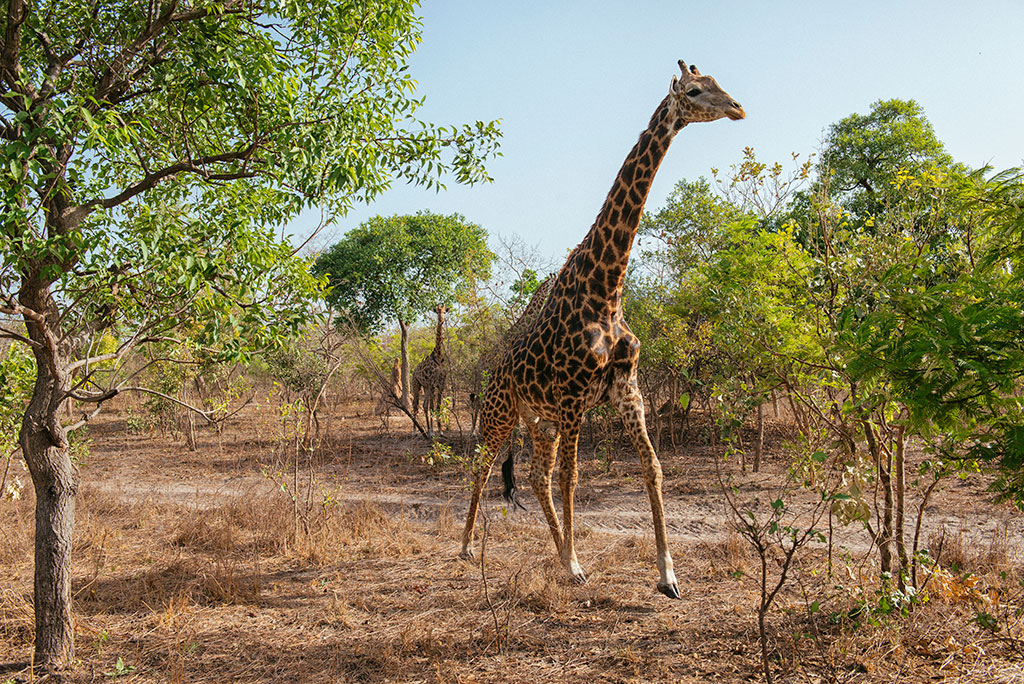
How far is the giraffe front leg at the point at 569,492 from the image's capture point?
5.66 metres

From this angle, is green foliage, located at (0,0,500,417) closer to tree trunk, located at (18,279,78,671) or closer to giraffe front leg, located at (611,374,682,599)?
tree trunk, located at (18,279,78,671)

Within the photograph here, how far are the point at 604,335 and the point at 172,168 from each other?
11.3 ft

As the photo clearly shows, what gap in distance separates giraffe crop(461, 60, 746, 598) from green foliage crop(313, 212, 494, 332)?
1334 centimetres

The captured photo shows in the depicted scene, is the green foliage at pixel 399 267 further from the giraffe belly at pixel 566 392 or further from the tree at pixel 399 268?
the giraffe belly at pixel 566 392

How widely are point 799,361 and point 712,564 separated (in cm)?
228

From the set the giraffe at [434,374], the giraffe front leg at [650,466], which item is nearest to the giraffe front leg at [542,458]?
the giraffe front leg at [650,466]

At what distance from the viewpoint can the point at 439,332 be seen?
52.0ft

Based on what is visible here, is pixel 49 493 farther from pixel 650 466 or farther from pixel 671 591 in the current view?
pixel 671 591

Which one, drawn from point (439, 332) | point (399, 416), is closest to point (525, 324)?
point (439, 332)

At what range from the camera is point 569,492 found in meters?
5.86

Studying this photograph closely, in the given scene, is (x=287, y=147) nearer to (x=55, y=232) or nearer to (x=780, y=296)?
(x=55, y=232)

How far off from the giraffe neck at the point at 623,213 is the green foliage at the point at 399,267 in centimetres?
1365

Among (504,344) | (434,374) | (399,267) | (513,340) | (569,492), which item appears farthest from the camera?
(399,267)

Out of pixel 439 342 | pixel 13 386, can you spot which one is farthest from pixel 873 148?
pixel 13 386
